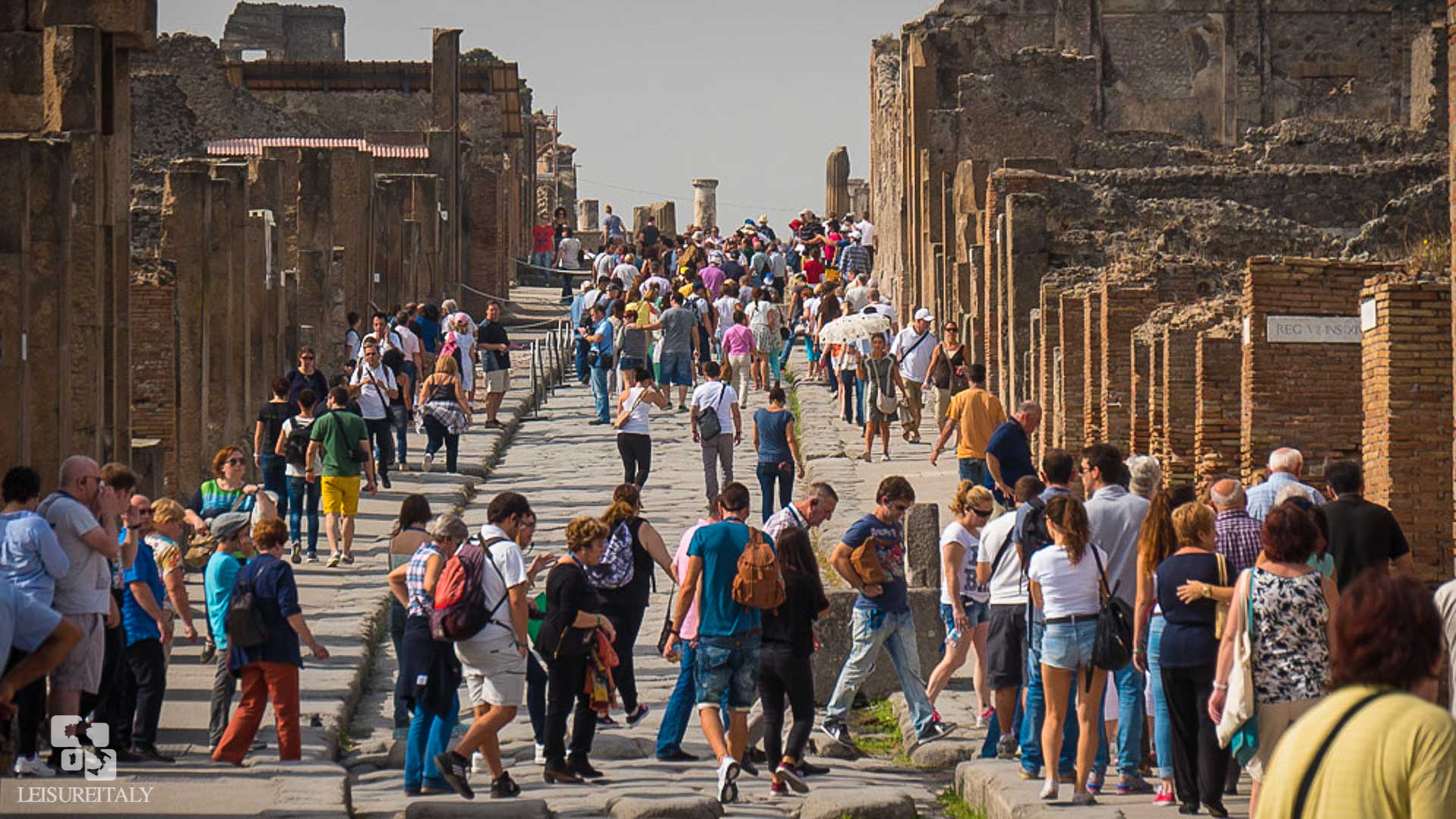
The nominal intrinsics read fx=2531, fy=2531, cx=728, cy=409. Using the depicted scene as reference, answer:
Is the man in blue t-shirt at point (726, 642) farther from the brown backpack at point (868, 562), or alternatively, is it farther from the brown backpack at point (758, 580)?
the brown backpack at point (868, 562)

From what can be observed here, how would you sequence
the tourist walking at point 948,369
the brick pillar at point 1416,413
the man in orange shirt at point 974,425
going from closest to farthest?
1. the brick pillar at point 1416,413
2. the man in orange shirt at point 974,425
3. the tourist walking at point 948,369

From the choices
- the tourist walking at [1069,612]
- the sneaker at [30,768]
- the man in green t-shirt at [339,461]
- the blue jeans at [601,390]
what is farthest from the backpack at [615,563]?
the blue jeans at [601,390]

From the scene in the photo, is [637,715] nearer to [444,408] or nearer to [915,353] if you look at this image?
[444,408]

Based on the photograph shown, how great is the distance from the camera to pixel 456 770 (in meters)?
11.7

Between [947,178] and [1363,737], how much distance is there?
3284 centimetres

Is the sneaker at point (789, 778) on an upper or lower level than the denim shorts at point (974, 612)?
lower

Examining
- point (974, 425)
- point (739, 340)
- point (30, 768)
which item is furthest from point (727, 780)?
point (739, 340)

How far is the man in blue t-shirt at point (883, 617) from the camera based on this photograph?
13570 mm

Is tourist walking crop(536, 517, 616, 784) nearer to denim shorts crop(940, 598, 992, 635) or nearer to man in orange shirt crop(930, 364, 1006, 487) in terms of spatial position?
denim shorts crop(940, 598, 992, 635)

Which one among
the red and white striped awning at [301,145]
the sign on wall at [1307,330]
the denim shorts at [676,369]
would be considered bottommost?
the denim shorts at [676,369]

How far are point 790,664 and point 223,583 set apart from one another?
9.97ft

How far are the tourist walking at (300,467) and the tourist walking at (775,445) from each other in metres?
3.49

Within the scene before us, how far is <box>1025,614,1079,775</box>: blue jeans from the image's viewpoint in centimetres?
1183

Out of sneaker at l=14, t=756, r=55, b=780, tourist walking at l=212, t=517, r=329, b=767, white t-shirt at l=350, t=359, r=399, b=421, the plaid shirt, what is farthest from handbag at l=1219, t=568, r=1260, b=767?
white t-shirt at l=350, t=359, r=399, b=421
